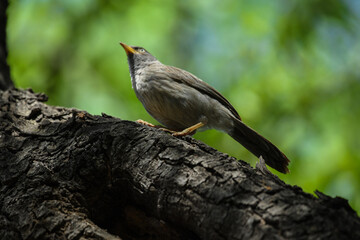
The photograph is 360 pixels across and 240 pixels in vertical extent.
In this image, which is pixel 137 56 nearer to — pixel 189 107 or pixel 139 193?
pixel 189 107

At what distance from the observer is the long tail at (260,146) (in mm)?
4492

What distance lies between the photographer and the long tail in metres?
4.49

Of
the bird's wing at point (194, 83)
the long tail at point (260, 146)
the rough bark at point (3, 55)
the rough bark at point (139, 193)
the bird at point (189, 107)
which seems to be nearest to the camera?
the rough bark at point (139, 193)

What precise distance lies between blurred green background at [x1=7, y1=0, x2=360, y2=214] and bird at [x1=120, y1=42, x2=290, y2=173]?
135 cm

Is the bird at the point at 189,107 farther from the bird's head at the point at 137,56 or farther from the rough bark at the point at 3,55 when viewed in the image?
the rough bark at the point at 3,55

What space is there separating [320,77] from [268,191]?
5114 millimetres

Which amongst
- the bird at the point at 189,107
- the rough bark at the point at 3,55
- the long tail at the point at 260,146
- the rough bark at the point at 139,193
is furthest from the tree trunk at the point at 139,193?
the rough bark at the point at 3,55

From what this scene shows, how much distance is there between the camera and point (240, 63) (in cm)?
743

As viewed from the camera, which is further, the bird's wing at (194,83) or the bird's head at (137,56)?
the bird's head at (137,56)

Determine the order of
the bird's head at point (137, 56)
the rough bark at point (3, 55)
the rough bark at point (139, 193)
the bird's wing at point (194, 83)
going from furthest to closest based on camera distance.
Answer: the bird's head at point (137, 56) < the rough bark at point (3, 55) < the bird's wing at point (194, 83) < the rough bark at point (139, 193)

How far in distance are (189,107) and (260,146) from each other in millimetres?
1020

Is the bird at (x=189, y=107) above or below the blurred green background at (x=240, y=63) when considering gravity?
below

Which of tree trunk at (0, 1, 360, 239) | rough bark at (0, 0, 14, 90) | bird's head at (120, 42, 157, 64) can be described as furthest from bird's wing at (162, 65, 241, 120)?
rough bark at (0, 0, 14, 90)

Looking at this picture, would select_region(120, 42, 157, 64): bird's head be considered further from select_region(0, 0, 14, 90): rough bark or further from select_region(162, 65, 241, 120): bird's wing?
select_region(0, 0, 14, 90): rough bark
